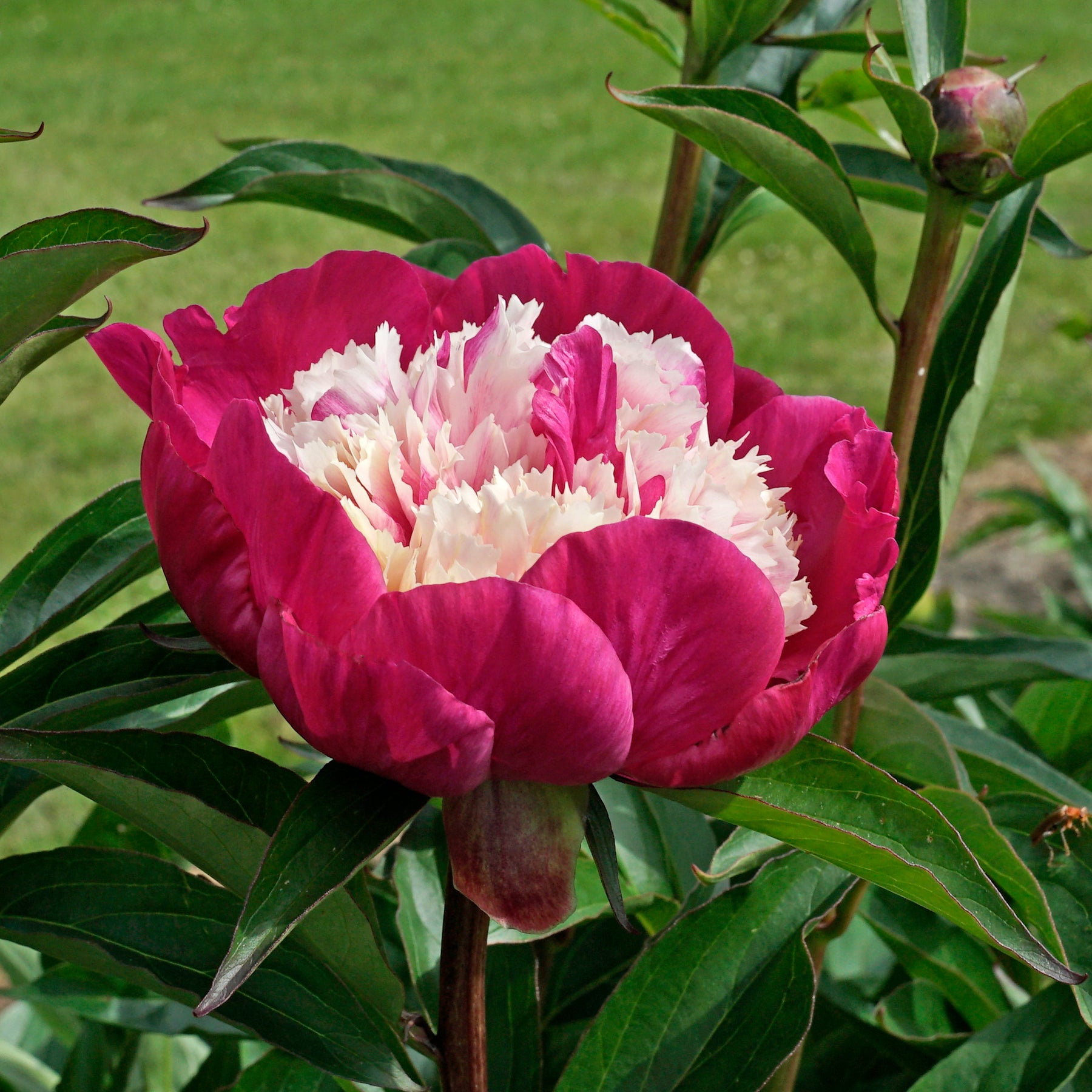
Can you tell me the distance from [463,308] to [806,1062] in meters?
0.57

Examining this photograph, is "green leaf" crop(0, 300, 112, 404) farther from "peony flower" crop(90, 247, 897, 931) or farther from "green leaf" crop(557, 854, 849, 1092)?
"green leaf" crop(557, 854, 849, 1092)

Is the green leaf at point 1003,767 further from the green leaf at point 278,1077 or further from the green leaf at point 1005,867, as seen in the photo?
the green leaf at point 278,1077

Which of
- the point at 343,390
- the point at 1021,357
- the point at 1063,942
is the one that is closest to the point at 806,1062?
the point at 1063,942

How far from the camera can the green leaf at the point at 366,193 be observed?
0.77 meters

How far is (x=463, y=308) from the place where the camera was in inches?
22.1

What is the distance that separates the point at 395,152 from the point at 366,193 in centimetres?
510

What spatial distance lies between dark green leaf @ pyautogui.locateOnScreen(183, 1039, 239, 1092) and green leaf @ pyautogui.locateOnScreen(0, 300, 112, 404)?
525 mm

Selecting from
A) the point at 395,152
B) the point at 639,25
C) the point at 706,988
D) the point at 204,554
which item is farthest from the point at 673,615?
the point at 395,152

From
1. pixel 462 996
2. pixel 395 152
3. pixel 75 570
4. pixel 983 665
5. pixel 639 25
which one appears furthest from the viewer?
pixel 395 152

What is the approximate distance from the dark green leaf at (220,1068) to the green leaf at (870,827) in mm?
548

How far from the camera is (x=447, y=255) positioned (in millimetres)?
781

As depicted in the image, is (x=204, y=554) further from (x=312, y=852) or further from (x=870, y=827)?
(x=870, y=827)

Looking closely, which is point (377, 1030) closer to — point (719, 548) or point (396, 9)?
point (719, 548)

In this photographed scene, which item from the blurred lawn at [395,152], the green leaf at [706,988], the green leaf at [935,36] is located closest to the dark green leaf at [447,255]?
the green leaf at [935,36]
